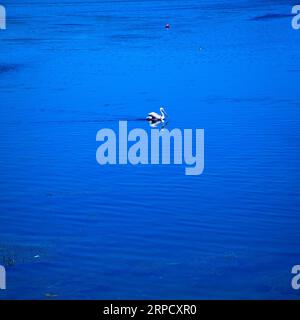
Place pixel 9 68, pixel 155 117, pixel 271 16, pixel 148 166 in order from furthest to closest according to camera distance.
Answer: pixel 9 68, pixel 155 117, pixel 271 16, pixel 148 166

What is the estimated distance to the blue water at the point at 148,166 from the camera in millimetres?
4836

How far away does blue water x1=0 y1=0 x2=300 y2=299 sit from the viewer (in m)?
4.84

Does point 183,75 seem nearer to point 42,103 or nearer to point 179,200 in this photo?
point 42,103

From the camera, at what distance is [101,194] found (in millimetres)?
6160

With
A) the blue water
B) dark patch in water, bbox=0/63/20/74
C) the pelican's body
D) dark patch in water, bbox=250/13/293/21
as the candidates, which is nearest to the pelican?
the pelican's body

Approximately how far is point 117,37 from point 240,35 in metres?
2.53

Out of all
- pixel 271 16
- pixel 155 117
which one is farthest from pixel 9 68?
pixel 271 16

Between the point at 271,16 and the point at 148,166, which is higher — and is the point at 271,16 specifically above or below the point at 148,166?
Answer: above

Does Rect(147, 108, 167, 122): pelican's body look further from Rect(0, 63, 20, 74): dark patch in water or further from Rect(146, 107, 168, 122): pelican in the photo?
Rect(0, 63, 20, 74): dark patch in water

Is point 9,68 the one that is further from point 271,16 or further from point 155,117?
point 271,16

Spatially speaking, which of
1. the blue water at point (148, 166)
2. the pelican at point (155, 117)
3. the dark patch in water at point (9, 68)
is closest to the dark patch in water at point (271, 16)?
the blue water at point (148, 166)

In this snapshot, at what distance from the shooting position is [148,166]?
267 inches

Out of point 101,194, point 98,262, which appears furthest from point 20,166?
point 98,262

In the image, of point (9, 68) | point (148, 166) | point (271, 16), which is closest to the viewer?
point (148, 166)
